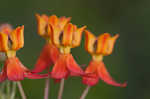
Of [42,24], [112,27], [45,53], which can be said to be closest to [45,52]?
[45,53]

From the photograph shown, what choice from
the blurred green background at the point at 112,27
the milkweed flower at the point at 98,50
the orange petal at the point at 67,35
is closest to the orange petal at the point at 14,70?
the orange petal at the point at 67,35

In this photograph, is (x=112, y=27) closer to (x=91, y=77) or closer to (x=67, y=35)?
(x=67, y=35)

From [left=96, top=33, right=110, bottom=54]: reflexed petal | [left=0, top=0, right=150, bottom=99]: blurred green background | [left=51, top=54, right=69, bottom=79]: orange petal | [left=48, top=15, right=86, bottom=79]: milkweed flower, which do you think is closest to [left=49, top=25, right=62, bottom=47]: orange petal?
[left=48, top=15, right=86, bottom=79]: milkweed flower

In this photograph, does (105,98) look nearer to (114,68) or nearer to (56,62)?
(114,68)

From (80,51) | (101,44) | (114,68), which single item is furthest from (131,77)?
(101,44)

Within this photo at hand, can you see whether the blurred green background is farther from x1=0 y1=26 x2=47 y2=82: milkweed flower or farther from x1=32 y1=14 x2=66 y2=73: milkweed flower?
x1=0 y1=26 x2=47 y2=82: milkweed flower
